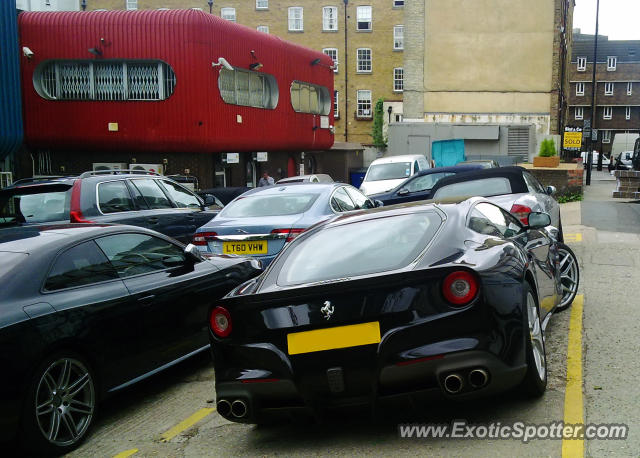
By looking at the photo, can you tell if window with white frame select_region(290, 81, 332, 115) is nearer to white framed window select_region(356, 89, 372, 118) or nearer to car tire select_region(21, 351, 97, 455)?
white framed window select_region(356, 89, 372, 118)

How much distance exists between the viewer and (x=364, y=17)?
57.4m

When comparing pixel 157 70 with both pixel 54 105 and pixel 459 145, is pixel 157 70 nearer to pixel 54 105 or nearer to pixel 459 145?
pixel 54 105

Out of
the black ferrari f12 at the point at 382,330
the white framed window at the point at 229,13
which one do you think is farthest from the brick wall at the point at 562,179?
the white framed window at the point at 229,13

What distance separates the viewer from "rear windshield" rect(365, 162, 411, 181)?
70.9 feet

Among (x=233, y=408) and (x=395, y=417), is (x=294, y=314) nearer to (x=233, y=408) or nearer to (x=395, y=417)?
(x=233, y=408)

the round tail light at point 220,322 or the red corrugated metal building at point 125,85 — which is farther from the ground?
the red corrugated metal building at point 125,85

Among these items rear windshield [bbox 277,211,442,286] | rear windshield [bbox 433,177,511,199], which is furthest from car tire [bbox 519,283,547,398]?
rear windshield [bbox 433,177,511,199]

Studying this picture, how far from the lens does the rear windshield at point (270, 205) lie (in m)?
9.63

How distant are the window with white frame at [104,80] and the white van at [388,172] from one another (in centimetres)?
807

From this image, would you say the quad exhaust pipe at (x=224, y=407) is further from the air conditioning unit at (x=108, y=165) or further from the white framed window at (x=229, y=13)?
the white framed window at (x=229, y=13)

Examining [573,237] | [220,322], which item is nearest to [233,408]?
[220,322]

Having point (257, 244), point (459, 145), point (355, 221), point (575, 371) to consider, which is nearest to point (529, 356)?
point (575, 371)

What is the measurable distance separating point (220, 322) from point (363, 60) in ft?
181

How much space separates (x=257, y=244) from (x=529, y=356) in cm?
492
